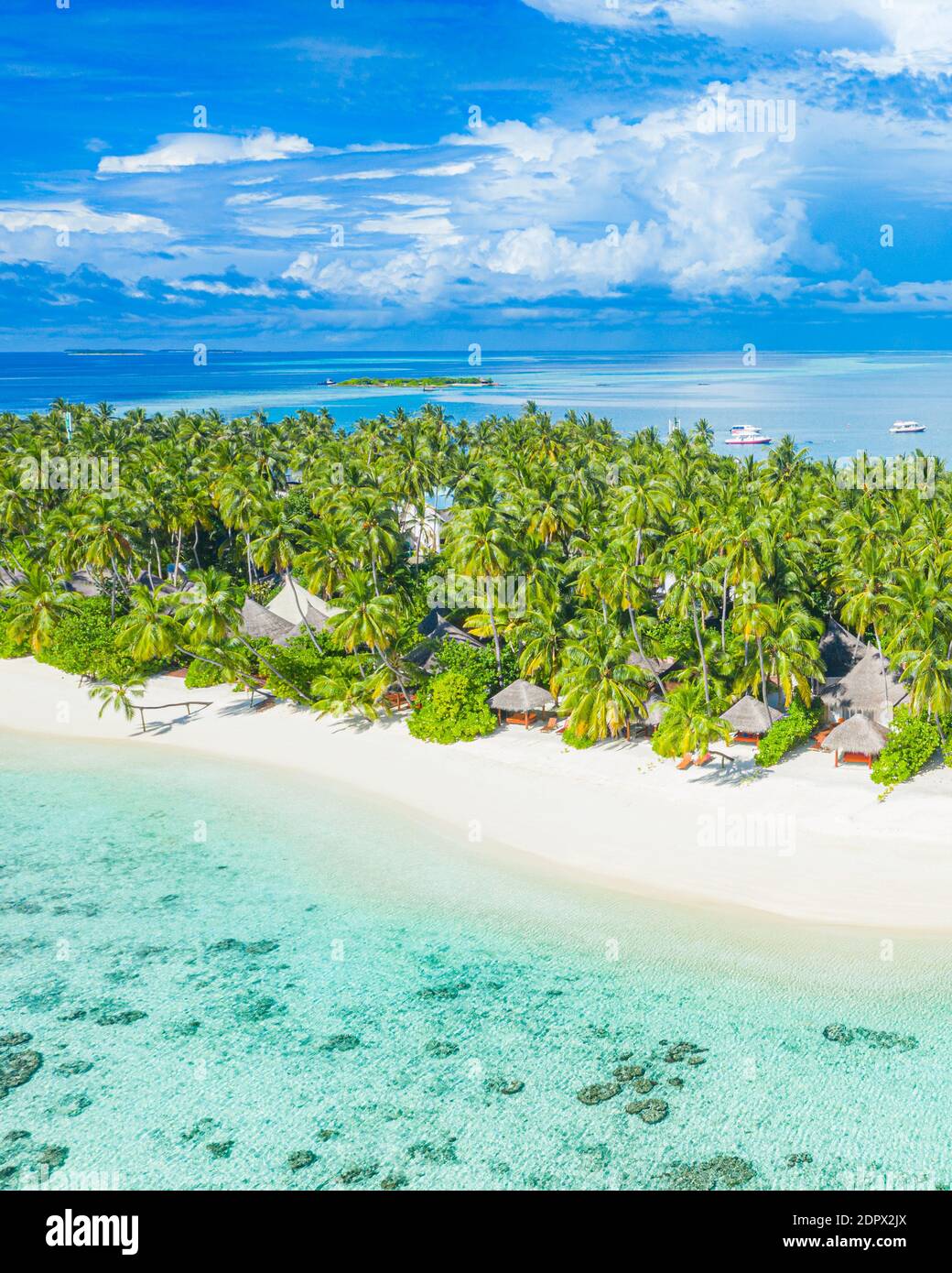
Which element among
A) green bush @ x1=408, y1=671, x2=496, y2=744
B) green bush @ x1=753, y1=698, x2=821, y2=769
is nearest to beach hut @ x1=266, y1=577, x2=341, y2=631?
green bush @ x1=408, y1=671, x2=496, y2=744

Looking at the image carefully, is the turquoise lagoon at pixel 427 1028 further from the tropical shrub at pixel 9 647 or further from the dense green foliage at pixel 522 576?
the tropical shrub at pixel 9 647

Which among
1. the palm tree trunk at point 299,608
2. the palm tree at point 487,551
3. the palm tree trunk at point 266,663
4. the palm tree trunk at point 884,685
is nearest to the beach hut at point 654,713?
the palm tree at point 487,551

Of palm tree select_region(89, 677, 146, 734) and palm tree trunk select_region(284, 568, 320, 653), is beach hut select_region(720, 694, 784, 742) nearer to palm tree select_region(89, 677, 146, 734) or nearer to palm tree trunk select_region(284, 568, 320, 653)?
palm tree trunk select_region(284, 568, 320, 653)

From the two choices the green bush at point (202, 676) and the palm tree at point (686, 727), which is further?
the green bush at point (202, 676)

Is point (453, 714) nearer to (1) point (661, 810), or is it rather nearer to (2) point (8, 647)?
(1) point (661, 810)

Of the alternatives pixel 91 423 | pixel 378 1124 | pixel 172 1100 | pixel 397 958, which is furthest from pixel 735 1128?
pixel 91 423

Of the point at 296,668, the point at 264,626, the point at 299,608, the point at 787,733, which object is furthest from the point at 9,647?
the point at 787,733
